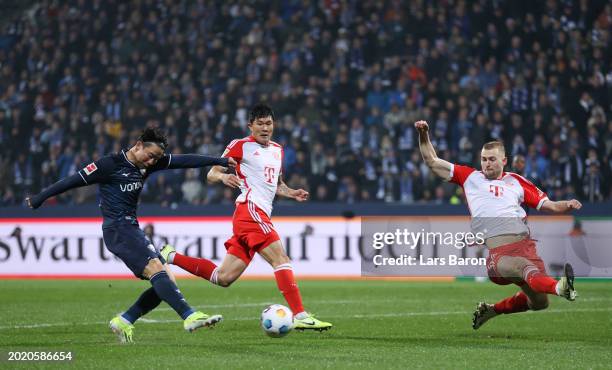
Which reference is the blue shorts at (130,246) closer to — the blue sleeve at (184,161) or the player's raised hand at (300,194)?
the blue sleeve at (184,161)

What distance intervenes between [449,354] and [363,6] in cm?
1654

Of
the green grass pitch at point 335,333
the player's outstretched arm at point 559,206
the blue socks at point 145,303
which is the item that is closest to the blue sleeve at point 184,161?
the blue socks at point 145,303

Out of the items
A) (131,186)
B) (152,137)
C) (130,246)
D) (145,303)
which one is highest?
(152,137)

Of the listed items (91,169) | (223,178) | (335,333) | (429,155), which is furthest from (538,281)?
(91,169)

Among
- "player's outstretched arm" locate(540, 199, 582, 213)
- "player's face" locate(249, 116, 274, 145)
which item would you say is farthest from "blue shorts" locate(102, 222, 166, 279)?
"player's outstretched arm" locate(540, 199, 582, 213)

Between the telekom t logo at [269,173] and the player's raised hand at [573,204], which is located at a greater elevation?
the telekom t logo at [269,173]

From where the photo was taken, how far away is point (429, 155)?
30.9ft

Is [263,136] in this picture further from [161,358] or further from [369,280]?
[369,280]

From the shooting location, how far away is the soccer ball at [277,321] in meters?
8.59

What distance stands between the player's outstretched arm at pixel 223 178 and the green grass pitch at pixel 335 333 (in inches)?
54.5

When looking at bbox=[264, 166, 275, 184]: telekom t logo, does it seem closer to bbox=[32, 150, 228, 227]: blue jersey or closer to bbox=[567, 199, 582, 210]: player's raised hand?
bbox=[32, 150, 228, 227]: blue jersey

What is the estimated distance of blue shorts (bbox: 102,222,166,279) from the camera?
28.5 ft

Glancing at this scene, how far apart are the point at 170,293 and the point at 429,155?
273 cm

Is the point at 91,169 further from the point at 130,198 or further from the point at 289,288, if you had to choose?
the point at 289,288
